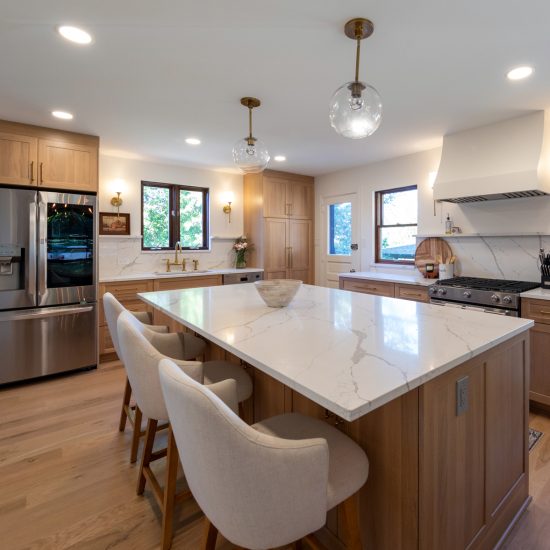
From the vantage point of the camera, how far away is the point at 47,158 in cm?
329

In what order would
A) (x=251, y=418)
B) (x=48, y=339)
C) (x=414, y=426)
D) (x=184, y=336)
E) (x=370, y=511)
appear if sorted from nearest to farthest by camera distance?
(x=414, y=426) → (x=370, y=511) → (x=251, y=418) → (x=184, y=336) → (x=48, y=339)

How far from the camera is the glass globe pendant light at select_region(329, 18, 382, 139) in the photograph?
64.1 inches

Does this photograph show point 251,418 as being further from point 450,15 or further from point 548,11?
point 548,11

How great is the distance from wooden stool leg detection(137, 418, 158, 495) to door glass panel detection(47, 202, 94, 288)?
236 cm

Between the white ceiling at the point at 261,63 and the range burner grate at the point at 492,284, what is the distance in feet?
4.92

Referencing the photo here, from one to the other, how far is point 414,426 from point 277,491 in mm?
479

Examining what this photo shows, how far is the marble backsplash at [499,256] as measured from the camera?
316cm

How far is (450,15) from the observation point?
1.73m

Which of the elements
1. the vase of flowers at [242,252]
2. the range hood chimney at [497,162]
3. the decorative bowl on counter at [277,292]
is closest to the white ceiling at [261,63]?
the range hood chimney at [497,162]

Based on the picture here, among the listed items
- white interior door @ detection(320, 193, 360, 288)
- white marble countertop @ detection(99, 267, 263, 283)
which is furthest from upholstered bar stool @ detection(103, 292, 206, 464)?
white interior door @ detection(320, 193, 360, 288)

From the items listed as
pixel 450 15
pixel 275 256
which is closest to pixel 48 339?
pixel 275 256

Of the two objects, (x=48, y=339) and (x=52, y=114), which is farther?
(x=48, y=339)

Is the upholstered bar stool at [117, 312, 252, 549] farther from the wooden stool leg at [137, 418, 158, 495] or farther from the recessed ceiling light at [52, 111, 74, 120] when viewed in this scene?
the recessed ceiling light at [52, 111, 74, 120]

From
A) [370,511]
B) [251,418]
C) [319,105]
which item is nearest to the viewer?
[370,511]
